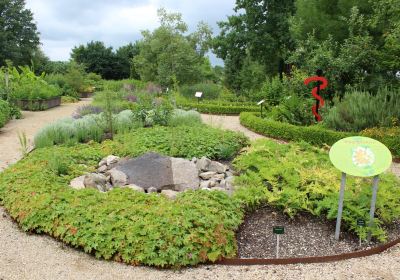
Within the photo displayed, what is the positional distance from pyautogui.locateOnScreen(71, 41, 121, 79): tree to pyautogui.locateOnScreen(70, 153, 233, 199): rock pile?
110 ft

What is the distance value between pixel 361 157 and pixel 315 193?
91 centimetres

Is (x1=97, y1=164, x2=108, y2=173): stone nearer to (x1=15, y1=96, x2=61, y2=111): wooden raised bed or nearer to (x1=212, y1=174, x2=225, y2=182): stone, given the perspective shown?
(x1=212, y1=174, x2=225, y2=182): stone

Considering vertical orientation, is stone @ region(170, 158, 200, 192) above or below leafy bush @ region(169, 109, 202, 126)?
below

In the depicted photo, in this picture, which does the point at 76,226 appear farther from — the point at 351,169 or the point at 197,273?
the point at 351,169

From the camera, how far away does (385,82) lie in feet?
41.1

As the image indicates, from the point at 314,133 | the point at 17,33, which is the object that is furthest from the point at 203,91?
the point at 17,33

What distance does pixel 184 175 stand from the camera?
625 centimetres

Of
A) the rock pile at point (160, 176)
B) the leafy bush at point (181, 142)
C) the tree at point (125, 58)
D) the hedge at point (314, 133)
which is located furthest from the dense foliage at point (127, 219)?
the tree at point (125, 58)

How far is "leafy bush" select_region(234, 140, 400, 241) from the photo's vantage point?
16.3 feet

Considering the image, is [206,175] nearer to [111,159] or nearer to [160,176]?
[160,176]

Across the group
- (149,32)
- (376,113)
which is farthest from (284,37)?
(376,113)

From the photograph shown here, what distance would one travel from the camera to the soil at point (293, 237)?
4.53 metres

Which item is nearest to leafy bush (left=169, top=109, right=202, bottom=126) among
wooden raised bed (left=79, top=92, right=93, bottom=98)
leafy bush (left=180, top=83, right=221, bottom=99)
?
leafy bush (left=180, top=83, right=221, bottom=99)

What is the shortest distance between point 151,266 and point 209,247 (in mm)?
617
